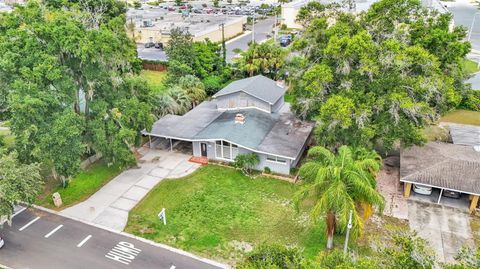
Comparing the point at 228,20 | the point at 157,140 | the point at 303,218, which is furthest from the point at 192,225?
the point at 228,20

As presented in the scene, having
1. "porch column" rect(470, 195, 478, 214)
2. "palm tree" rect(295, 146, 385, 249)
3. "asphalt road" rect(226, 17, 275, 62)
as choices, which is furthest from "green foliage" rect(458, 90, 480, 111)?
"asphalt road" rect(226, 17, 275, 62)

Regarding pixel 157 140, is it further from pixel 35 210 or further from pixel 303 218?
pixel 303 218

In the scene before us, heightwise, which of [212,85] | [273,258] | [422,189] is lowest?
[422,189]

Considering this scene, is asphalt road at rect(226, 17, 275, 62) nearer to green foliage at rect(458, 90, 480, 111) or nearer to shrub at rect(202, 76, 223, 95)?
shrub at rect(202, 76, 223, 95)

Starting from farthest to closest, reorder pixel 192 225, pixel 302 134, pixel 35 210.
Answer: pixel 302 134
pixel 35 210
pixel 192 225

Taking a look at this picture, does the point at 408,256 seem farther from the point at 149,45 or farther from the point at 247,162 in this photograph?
the point at 149,45

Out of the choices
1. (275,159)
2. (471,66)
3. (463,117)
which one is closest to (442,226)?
(275,159)
